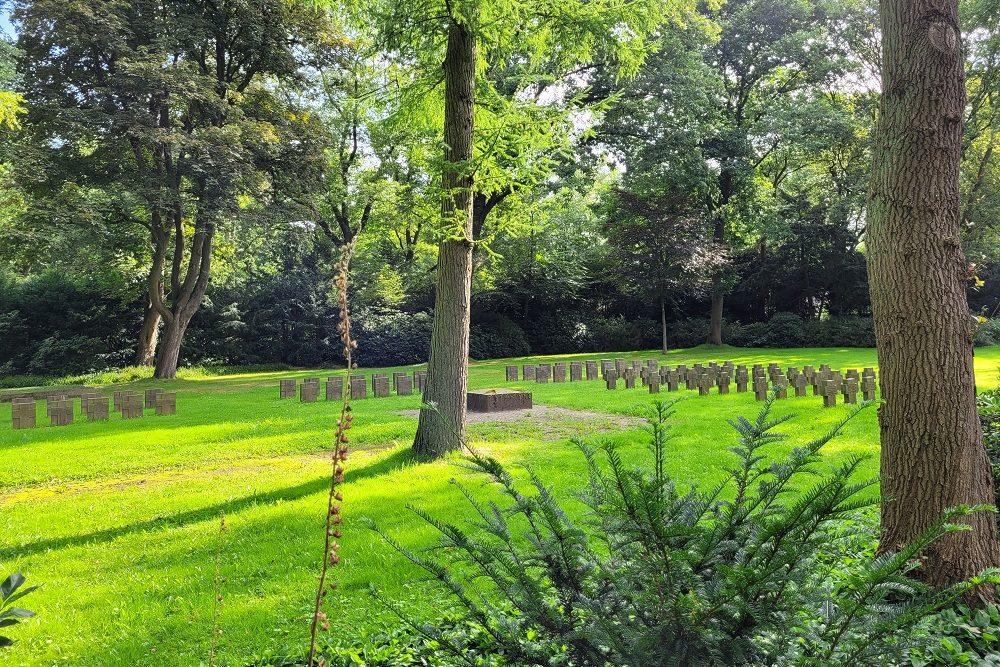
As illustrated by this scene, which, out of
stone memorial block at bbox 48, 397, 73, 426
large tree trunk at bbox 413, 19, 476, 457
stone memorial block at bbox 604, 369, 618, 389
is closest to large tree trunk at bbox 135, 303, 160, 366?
stone memorial block at bbox 48, 397, 73, 426

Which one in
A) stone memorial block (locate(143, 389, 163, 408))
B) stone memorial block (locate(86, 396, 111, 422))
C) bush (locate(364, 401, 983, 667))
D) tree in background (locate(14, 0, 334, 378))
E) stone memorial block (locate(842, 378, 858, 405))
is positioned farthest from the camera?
tree in background (locate(14, 0, 334, 378))

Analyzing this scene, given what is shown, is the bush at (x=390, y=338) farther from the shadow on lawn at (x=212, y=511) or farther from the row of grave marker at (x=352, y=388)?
the shadow on lawn at (x=212, y=511)

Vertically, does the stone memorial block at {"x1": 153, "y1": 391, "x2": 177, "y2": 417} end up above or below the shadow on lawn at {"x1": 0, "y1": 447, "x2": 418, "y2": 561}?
above

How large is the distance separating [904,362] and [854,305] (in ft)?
102

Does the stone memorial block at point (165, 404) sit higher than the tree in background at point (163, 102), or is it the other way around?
the tree in background at point (163, 102)

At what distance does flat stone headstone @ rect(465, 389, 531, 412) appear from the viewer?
1179 cm

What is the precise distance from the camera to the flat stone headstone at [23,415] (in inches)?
451

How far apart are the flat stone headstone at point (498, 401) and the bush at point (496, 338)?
706 inches

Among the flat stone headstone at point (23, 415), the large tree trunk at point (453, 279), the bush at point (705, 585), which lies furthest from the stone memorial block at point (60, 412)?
the bush at point (705, 585)

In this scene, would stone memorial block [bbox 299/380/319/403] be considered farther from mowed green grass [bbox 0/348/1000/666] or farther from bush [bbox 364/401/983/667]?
bush [bbox 364/401/983/667]

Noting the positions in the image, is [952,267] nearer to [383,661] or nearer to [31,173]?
[383,661]

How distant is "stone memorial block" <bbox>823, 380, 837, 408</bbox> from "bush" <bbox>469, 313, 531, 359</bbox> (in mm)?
20625

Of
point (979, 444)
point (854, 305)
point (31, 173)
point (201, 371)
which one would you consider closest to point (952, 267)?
point (979, 444)

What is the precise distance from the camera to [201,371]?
25.8 m
